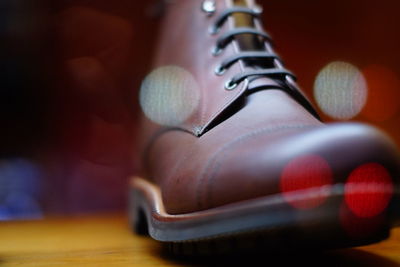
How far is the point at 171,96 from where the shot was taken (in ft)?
2.73

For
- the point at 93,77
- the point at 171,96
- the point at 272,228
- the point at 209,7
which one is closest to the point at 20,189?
the point at 93,77

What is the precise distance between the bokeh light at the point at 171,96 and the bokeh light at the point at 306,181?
10.6 inches

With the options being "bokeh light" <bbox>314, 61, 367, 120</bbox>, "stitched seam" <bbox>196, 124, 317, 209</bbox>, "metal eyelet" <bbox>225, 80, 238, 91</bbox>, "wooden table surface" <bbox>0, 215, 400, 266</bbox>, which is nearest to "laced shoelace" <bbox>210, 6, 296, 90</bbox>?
"metal eyelet" <bbox>225, 80, 238, 91</bbox>

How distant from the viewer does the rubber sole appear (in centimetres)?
40

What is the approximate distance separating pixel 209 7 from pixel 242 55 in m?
0.17

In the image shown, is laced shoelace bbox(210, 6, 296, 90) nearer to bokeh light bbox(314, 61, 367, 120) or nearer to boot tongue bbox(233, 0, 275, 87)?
boot tongue bbox(233, 0, 275, 87)

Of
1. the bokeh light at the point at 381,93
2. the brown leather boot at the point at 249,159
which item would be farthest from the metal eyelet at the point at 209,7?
the bokeh light at the point at 381,93

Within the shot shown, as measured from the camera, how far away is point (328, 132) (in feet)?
1.50

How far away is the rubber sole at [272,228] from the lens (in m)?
0.40

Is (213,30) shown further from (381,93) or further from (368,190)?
(381,93)

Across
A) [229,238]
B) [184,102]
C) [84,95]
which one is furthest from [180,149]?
[84,95]

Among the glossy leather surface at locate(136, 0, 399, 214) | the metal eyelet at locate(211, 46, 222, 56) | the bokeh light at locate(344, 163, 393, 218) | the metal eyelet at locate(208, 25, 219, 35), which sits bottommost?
the bokeh light at locate(344, 163, 393, 218)

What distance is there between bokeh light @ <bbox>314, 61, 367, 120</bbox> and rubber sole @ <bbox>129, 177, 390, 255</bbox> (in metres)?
0.74

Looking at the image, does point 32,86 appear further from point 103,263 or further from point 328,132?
point 328,132
